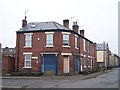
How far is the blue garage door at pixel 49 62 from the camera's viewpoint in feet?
124

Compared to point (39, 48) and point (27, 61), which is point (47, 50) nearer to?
point (39, 48)

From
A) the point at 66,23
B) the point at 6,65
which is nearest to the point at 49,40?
the point at 66,23

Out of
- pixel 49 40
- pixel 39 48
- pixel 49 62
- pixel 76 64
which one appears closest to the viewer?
pixel 49 62

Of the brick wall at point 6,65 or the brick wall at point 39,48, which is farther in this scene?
the brick wall at point 6,65

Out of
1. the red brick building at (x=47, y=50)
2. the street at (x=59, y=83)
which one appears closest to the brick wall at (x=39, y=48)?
the red brick building at (x=47, y=50)

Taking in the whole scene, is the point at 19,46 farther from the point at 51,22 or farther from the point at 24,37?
the point at 51,22

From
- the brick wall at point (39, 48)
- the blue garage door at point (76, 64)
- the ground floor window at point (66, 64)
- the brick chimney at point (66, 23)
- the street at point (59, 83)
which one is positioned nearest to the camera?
the street at point (59, 83)

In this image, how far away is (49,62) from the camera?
37938mm

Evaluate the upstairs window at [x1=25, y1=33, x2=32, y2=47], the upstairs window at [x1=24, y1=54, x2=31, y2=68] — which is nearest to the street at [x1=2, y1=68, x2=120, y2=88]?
the upstairs window at [x1=24, y1=54, x2=31, y2=68]

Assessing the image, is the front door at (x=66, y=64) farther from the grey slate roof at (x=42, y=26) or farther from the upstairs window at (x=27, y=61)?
the upstairs window at (x=27, y=61)

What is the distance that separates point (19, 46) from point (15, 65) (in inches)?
122

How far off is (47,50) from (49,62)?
6.16ft

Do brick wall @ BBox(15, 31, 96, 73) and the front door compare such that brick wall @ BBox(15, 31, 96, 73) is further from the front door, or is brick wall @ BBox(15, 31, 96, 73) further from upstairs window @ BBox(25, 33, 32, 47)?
the front door

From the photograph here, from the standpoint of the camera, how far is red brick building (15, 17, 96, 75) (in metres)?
37.9
